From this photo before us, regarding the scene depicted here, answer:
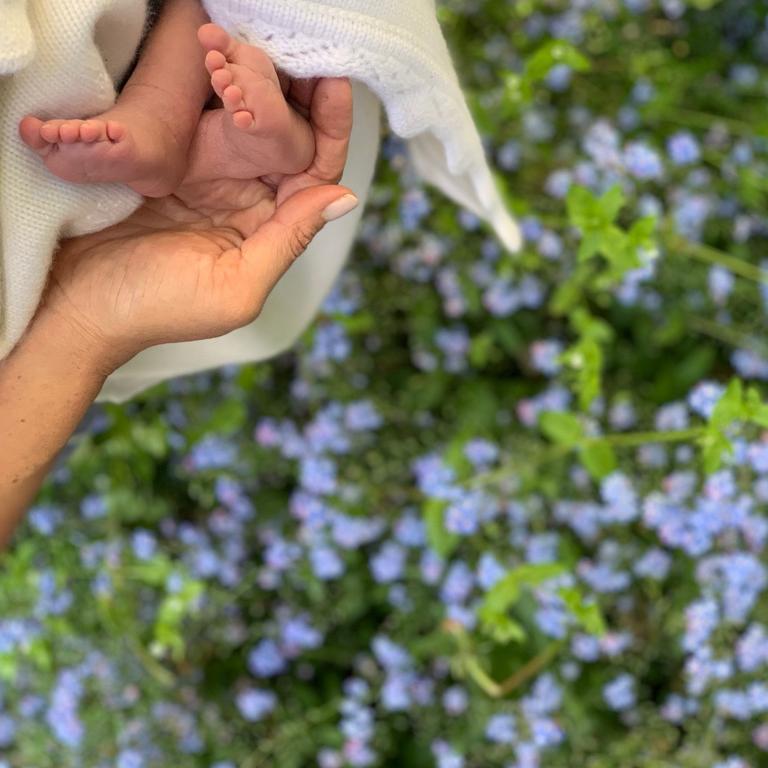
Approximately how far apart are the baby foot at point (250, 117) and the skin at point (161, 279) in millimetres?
28

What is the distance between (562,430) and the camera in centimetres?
94

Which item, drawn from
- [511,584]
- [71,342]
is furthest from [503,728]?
[71,342]

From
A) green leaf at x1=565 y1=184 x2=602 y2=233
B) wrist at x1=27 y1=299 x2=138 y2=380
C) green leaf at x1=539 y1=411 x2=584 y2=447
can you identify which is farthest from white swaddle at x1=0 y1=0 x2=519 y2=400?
green leaf at x1=539 y1=411 x2=584 y2=447

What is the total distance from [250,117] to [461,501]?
2.09 ft

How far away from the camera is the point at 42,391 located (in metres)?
0.67

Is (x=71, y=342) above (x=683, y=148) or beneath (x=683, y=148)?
above

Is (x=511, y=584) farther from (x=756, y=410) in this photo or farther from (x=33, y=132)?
(x=33, y=132)

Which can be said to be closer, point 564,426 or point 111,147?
point 111,147

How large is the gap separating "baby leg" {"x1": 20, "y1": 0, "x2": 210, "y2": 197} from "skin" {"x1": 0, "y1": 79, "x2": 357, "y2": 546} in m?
0.05

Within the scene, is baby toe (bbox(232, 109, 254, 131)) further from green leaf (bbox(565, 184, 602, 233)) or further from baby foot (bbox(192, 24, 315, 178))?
green leaf (bbox(565, 184, 602, 233))

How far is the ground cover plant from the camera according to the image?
1.13 metres

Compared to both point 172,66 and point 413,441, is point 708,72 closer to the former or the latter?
point 413,441

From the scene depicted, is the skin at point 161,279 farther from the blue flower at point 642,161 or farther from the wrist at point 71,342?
the blue flower at point 642,161

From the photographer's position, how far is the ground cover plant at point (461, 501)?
113cm
